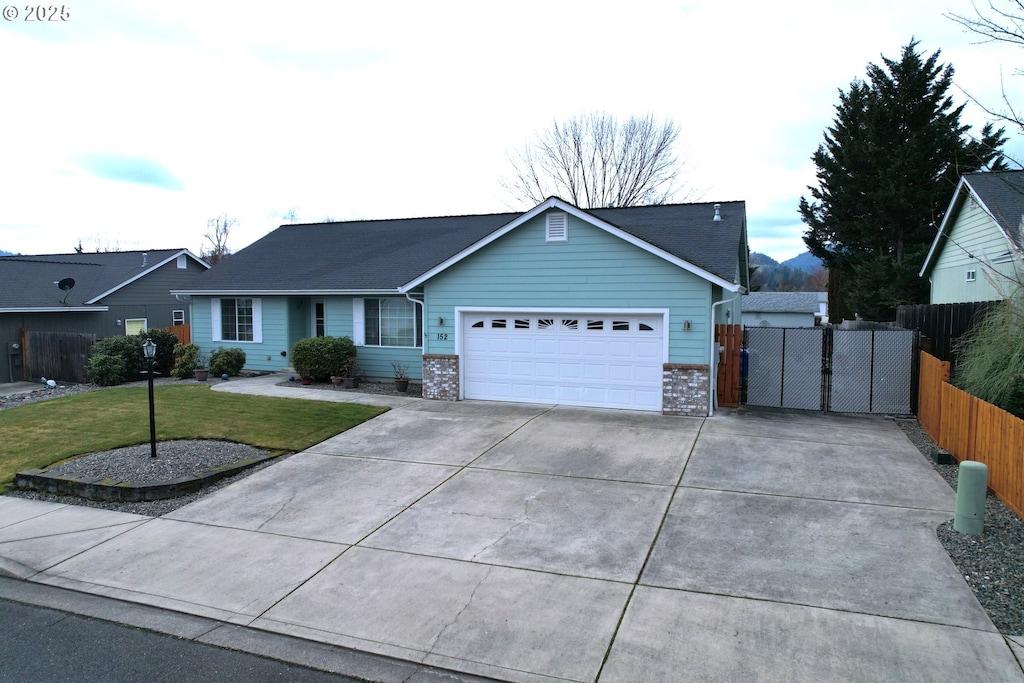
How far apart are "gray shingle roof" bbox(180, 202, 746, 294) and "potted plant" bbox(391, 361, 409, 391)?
2.12 metres

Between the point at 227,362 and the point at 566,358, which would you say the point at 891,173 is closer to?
the point at 566,358

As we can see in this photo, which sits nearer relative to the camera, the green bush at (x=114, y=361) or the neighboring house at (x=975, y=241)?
the neighboring house at (x=975, y=241)

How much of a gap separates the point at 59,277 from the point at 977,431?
2950 centimetres

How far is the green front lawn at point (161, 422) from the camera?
10.6 meters

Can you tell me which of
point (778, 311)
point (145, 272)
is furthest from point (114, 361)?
point (778, 311)

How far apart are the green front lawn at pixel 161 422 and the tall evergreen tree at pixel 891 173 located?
23.3m

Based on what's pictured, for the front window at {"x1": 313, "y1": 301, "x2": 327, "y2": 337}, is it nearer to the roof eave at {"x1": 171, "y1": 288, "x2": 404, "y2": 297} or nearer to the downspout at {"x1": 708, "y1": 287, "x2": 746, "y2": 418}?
the roof eave at {"x1": 171, "y1": 288, "x2": 404, "y2": 297}

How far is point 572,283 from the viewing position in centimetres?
1363

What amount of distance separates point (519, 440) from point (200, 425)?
19.5 feet

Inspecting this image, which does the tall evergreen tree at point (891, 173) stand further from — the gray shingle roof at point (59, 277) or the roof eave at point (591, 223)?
the gray shingle roof at point (59, 277)

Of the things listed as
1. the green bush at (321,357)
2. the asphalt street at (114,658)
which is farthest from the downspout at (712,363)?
the asphalt street at (114,658)

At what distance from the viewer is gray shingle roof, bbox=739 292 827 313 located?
39.6 m

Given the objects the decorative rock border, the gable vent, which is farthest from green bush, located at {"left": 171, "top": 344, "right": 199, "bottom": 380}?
the gable vent

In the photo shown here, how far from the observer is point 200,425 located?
12.0 meters
